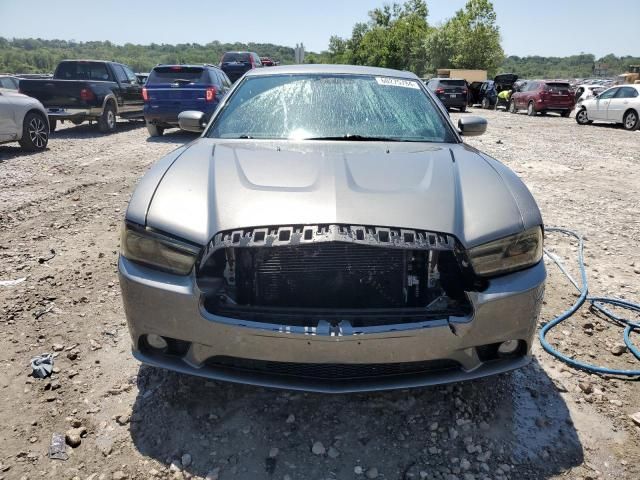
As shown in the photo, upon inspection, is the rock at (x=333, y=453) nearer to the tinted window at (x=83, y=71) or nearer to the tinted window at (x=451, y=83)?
the tinted window at (x=83, y=71)

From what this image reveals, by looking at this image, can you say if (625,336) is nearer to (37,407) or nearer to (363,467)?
(363,467)

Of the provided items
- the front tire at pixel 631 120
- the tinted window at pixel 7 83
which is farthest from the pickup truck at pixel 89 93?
the front tire at pixel 631 120

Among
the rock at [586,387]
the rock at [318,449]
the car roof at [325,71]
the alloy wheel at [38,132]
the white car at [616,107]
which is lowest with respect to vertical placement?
the rock at [318,449]

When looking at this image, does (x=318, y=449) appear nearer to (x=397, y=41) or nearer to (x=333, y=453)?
(x=333, y=453)

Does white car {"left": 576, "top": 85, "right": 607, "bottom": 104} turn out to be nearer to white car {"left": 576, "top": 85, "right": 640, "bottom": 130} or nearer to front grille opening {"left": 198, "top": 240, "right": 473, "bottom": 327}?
white car {"left": 576, "top": 85, "right": 640, "bottom": 130}

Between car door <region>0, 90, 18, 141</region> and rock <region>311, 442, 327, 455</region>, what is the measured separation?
28.3 feet

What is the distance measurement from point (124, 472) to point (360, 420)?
40.7 inches

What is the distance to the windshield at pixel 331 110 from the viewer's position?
308 centimetres

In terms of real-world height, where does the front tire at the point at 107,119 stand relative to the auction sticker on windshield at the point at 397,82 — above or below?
below

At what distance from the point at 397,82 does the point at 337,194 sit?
6.17 ft

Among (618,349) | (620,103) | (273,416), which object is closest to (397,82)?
(618,349)

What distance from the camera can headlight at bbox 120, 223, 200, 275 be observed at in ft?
6.51

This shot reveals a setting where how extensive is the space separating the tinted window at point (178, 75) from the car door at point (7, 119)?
3.11 m

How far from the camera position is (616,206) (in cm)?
598
